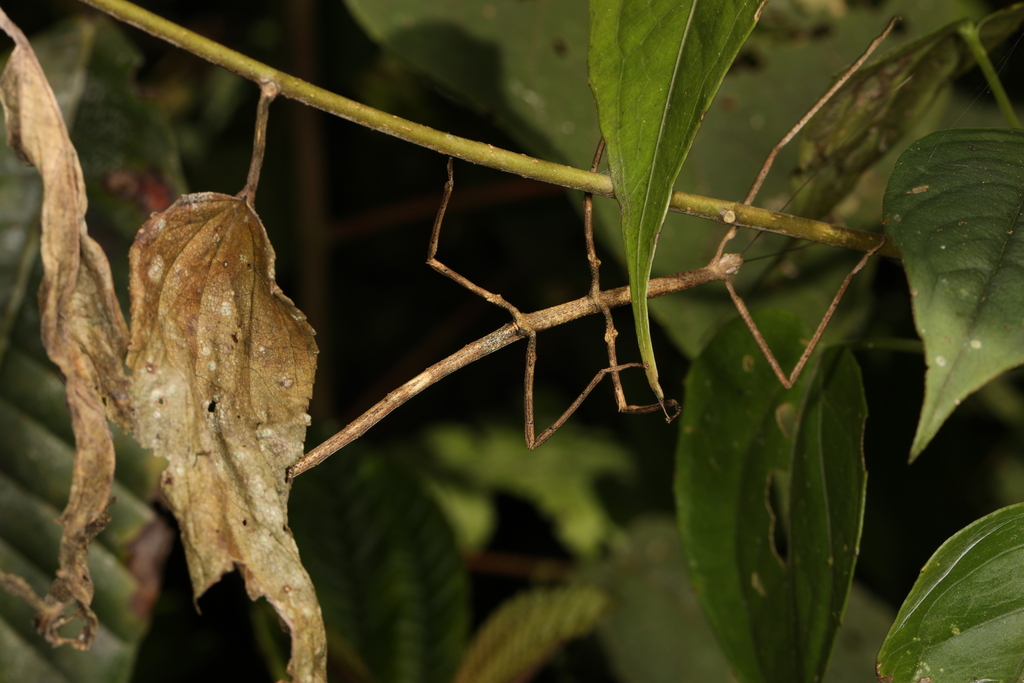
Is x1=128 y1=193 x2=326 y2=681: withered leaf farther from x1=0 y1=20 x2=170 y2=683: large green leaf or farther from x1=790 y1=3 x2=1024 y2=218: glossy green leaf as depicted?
x1=790 y1=3 x2=1024 y2=218: glossy green leaf

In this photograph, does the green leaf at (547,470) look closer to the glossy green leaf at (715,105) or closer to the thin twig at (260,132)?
the glossy green leaf at (715,105)

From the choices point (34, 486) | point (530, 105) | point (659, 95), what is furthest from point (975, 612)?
point (34, 486)

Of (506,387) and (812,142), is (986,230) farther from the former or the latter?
(506,387)

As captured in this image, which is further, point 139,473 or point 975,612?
point 139,473

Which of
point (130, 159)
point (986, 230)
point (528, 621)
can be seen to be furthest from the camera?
point (528, 621)

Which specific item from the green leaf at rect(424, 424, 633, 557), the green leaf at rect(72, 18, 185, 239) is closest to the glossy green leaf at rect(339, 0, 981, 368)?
the green leaf at rect(72, 18, 185, 239)

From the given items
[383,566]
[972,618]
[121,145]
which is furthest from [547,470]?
[972,618]

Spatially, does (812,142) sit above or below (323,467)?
above

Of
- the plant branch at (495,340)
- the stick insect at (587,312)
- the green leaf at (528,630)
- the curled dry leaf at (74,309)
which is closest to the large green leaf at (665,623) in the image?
the green leaf at (528,630)
